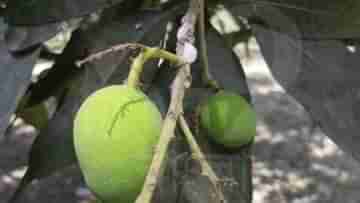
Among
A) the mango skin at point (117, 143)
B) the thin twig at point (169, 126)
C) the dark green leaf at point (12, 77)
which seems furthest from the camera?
the dark green leaf at point (12, 77)

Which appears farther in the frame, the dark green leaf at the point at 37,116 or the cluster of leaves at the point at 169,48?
the dark green leaf at the point at 37,116

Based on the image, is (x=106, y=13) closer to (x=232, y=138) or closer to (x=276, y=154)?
(x=232, y=138)

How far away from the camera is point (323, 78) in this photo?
104cm

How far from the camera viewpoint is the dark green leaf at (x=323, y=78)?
0.97 m

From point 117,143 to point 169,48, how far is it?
493mm

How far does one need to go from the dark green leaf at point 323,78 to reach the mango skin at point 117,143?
1.39 ft

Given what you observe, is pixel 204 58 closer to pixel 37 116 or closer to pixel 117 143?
pixel 117 143

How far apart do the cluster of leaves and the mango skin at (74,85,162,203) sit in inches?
12.2

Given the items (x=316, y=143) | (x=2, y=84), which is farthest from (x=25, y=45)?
(x=316, y=143)

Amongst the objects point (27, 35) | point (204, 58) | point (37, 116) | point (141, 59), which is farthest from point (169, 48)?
point (37, 116)

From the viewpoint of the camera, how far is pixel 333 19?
1059 mm

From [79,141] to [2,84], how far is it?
14.1 inches

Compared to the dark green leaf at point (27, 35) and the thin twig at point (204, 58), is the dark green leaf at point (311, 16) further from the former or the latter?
the dark green leaf at point (27, 35)

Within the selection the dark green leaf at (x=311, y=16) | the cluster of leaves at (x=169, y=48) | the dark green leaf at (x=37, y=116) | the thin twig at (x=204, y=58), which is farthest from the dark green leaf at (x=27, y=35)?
the dark green leaf at (x=37, y=116)
